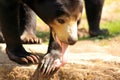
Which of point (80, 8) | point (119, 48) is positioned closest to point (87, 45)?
point (119, 48)

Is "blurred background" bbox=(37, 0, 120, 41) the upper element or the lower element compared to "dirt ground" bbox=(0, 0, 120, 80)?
lower

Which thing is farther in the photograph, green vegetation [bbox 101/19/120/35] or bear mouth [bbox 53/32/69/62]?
green vegetation [bbox 101/19/120/35]

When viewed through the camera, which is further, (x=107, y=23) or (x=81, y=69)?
(x=107, y=23)

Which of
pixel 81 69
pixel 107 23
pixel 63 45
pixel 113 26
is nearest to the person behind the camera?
pixel 63 45

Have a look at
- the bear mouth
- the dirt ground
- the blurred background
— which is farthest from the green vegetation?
the bear mouth

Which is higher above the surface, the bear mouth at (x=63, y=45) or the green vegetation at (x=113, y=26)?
the bear mouth at (x=63, y=45)

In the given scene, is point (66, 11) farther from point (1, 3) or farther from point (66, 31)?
point (1, 3)

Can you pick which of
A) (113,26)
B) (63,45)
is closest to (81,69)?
(63,45)

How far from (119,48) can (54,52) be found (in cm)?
206

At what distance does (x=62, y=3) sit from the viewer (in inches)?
176

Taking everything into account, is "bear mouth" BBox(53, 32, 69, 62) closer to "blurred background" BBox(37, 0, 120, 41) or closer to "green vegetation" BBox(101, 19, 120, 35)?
"blurred background" BBox(37, 0, 120, 41)

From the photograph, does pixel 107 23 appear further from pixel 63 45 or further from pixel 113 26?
pixel 63 45

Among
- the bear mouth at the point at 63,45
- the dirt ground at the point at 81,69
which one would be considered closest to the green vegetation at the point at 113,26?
the dirt ground at the point at 81,69

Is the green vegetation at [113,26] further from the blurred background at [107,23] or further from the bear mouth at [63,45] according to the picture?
the bear mouth at [63,45]
